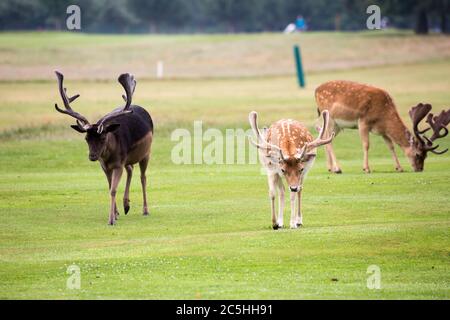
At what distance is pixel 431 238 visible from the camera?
1841 centimetres

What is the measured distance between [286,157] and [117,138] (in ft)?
13.4

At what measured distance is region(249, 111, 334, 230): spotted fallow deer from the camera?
18750 millimetres

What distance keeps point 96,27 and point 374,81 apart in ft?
333

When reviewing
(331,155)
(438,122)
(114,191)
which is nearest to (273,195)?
(114,191)

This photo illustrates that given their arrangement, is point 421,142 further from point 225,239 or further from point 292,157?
point 225,239

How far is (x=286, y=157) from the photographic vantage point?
1875 centimetres

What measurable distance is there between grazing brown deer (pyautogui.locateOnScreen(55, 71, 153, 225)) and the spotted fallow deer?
2.92 m

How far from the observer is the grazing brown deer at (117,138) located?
20.6 meters

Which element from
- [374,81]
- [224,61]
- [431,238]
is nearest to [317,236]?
[431,238]

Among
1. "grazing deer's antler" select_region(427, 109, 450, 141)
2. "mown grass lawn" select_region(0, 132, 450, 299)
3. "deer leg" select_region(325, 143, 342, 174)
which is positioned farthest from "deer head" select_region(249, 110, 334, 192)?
"grazing deer's antler" select_region(427, 109, 450, 141)

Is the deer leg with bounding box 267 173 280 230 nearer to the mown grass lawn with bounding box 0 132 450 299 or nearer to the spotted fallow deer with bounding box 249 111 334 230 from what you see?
the spotted fallow deer with bounding box 249 111 334 230
